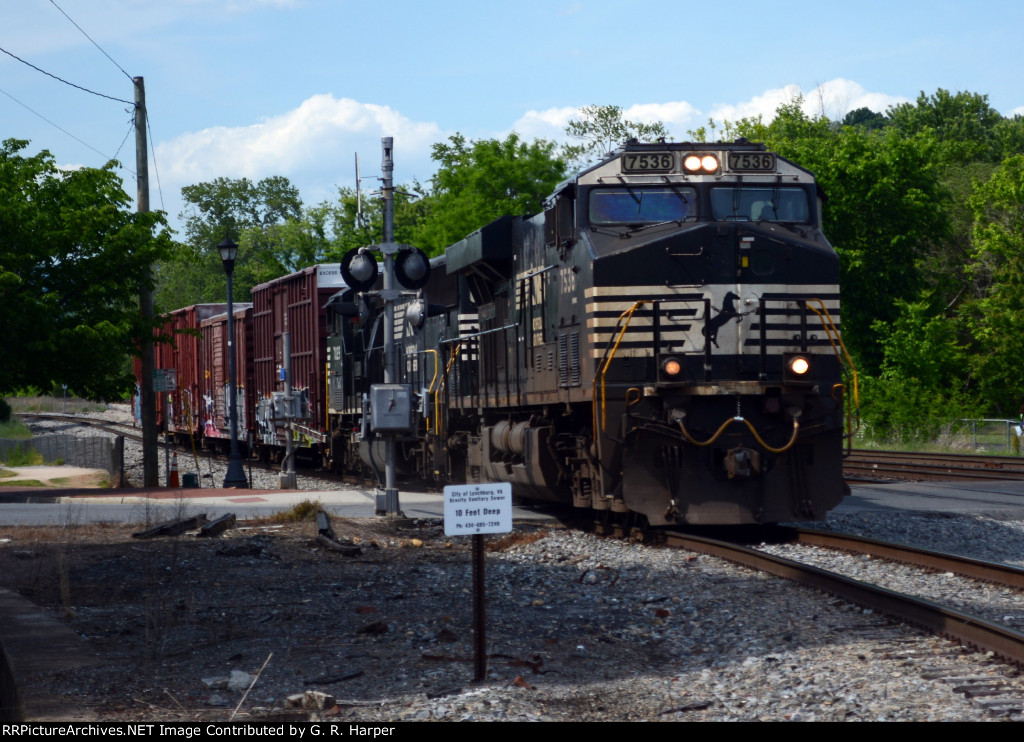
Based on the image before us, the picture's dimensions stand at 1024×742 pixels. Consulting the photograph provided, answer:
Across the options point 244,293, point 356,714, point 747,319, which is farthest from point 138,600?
point 244,293

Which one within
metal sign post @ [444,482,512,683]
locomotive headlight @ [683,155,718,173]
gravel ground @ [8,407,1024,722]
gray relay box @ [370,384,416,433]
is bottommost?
gravel ground @ [8,407,1024,722]

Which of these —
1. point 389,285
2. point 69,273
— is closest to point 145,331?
point 69,273

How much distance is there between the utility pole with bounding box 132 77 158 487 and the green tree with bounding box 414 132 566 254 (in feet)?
77.1

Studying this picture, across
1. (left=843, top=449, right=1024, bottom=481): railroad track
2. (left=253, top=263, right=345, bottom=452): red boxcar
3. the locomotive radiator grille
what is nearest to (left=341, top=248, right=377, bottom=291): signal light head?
the locomotive radiator grille

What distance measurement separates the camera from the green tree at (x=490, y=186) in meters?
50.9

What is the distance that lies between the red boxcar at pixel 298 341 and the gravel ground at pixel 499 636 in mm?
12814

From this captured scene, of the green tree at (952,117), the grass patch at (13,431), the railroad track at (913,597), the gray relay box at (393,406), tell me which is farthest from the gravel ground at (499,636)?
the green tree at (952,117)

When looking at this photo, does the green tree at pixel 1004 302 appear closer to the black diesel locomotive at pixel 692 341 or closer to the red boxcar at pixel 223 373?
the red boxcar at pixel 223 373

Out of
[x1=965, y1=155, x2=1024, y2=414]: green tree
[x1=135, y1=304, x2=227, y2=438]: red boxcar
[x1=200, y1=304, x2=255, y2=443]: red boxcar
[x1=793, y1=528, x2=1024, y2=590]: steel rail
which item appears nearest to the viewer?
[x1=793, y1=528, x2=1024, y2=590]: steel rail

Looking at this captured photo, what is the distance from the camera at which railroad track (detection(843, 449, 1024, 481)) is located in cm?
2314

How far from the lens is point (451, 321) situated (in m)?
19.4

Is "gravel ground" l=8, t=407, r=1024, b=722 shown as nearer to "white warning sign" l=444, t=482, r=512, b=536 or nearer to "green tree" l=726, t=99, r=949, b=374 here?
"white warning sign" l=444, t=482, r=512, b=536

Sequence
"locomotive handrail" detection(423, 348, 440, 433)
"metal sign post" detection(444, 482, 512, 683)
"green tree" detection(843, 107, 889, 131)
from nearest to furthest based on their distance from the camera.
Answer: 1. "metal sign post" detection(444, 482, 512, 683)
2. "locomotive handrail" detection(423, 348, 440, 433)
3. "green tree" detection(843, 107, 889, 131)

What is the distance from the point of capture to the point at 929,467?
24859 millimetres
